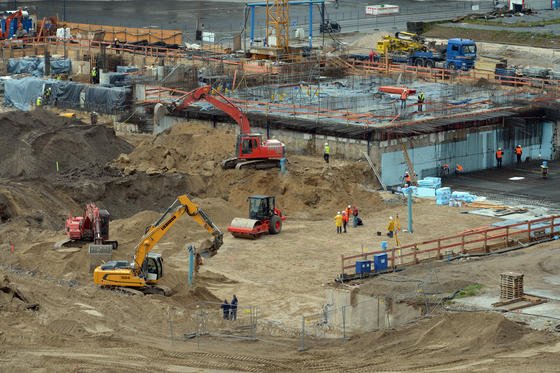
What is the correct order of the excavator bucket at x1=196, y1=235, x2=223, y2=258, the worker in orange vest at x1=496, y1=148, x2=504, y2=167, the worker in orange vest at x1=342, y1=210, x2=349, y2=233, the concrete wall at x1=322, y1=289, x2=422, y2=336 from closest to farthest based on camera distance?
the concrete wall at x1=322, y1=289, x2=422, y2=336
the excavator bucket at x1=196, y1=235, x2=223, y2=258
the worker in orange vest at x1=342, y1=210, x2=349, y2=233
the worker in orange vest at x1=496, y1=148, x2=504, y2=167

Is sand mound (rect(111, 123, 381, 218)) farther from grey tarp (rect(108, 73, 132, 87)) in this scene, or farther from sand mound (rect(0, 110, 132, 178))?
grey tarp (rect(108, 73, 132, 87))

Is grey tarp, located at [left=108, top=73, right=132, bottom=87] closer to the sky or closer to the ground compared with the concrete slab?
closer to the sky

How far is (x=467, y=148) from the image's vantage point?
61031 millimetres

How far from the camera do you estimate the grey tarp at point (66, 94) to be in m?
73.3

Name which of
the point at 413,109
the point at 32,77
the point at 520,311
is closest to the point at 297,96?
the point at 413,109

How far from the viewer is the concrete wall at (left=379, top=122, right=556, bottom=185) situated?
5781 cm

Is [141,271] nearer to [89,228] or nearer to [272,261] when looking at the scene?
[89,228]

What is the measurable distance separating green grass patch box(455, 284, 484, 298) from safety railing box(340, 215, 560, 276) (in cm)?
458

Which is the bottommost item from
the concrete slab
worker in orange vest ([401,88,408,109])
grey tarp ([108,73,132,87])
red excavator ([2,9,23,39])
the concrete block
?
the concrete slab

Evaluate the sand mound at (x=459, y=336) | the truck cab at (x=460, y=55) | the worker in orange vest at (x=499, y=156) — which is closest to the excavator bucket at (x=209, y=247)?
the sand mound at (x=459, y=336)

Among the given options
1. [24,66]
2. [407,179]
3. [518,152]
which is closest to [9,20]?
[24,66]

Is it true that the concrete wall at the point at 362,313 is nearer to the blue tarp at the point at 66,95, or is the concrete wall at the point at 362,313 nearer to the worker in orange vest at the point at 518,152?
the worker in orange vest at the point at 518,152

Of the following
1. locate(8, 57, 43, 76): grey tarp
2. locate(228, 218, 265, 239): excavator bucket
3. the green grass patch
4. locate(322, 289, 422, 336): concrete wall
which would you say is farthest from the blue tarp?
the green grass patch

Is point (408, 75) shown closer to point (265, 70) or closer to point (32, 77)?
point (265, 70)
